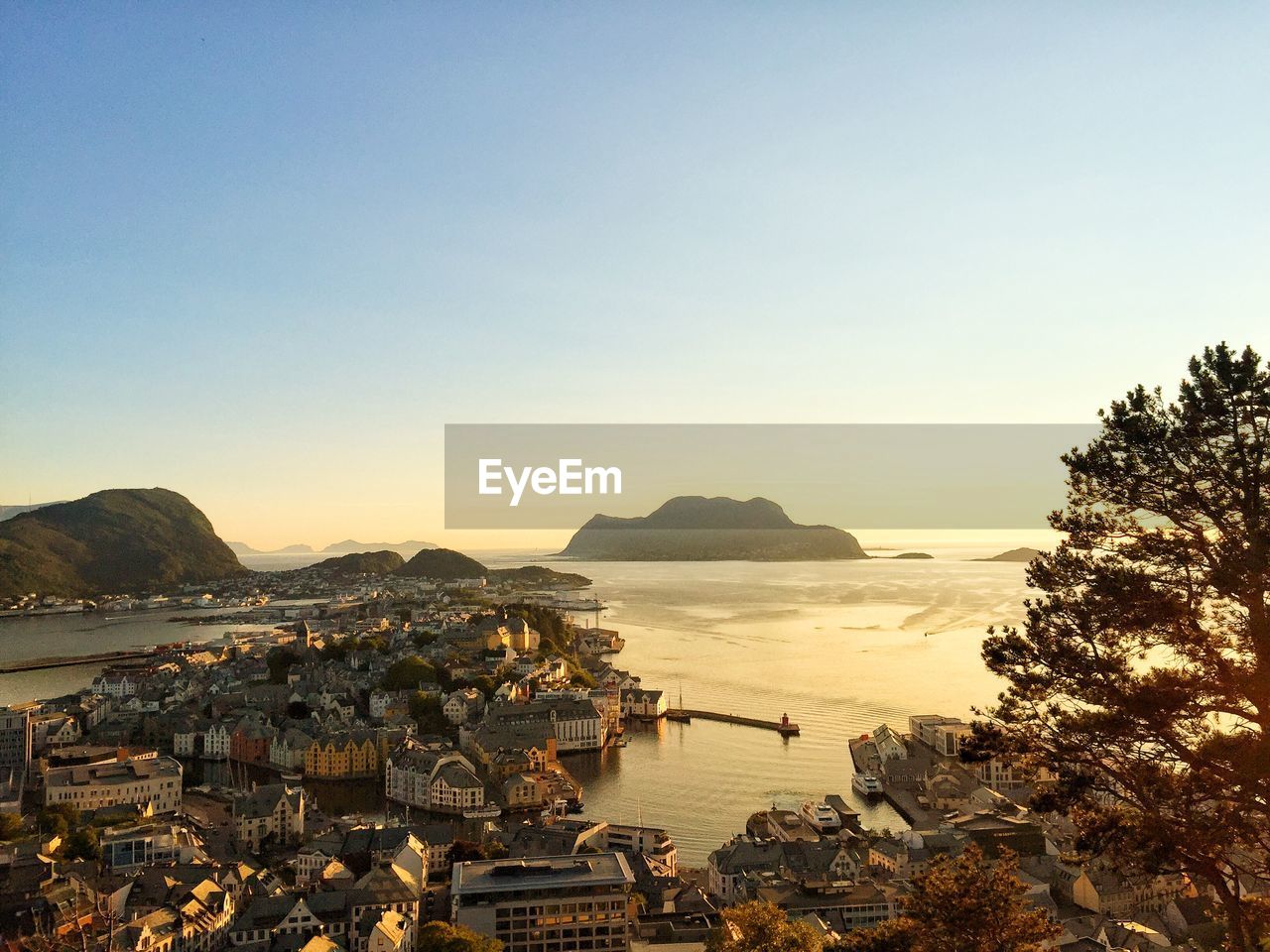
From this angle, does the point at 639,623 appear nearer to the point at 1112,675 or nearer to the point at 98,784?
the point at 98,784

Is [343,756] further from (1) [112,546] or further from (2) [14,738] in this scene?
(1) [112,546]

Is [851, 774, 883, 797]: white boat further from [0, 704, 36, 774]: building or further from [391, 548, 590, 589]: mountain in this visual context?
[391, 548, 590, 589]: mountain

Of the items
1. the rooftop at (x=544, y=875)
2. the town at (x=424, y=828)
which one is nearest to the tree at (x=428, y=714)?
the town at (x=424, y=828)

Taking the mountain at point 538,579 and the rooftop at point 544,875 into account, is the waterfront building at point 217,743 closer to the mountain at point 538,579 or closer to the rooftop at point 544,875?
the rooftop at point 544,875

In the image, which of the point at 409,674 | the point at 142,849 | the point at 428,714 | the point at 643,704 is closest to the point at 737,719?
the point at 643,704

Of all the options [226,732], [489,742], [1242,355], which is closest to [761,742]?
[489,742]

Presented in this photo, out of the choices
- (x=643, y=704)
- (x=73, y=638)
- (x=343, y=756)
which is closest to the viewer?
(x=343, y=756)
